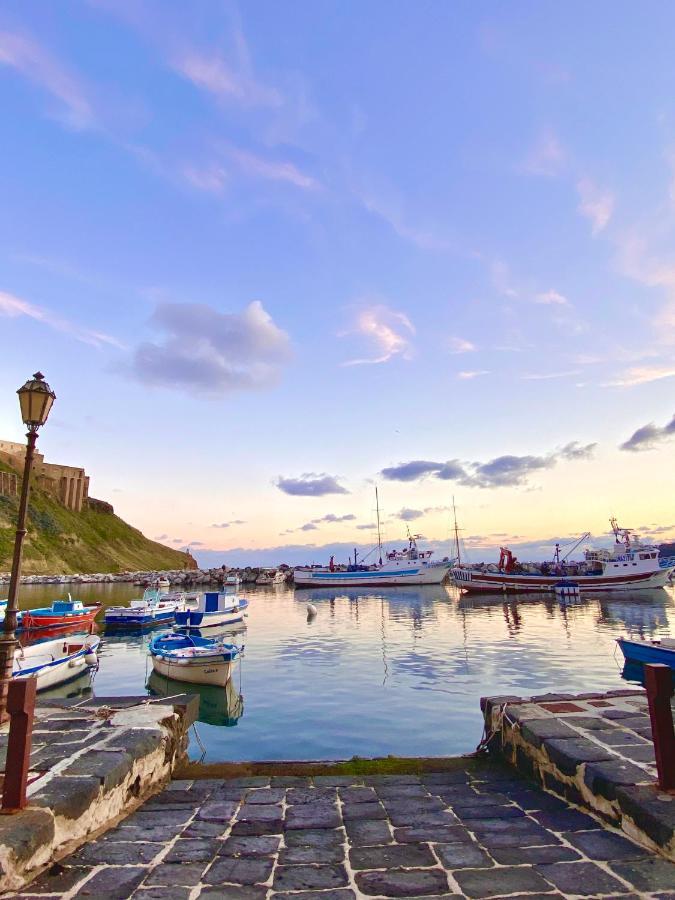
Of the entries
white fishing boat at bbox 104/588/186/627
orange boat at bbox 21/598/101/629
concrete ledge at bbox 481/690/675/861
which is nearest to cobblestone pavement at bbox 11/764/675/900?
concrete ledge at bbox 481/690/675/861

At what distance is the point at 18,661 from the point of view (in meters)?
18.0

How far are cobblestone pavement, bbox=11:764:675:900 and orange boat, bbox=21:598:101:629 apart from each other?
3062cm

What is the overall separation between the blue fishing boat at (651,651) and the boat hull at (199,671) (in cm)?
1609

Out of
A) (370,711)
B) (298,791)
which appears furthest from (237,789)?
(370,711)

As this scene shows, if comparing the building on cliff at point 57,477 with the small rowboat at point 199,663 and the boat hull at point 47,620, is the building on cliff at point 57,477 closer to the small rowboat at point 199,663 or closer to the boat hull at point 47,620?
the boat hull at point 47,620

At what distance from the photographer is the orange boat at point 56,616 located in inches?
1251

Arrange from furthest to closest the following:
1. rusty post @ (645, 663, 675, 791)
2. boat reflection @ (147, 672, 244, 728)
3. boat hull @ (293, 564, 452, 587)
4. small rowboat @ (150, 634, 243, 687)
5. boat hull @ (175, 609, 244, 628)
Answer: boat hull @ (293, 564, 452, 587) → boat hull @ (175, 609, 244, 628) → small rowboat @ (150, 634, 243, 687) → boat reflection @ (147, 672, 244, 728) → rusty post @ (645, 663, 675, 791)

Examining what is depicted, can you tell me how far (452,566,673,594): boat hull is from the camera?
217 ft

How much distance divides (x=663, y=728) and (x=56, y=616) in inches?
1390

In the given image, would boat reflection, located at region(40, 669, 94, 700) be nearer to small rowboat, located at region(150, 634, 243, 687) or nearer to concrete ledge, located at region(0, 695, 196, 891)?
small rowboat, located at region(150, 634, 243, 687)

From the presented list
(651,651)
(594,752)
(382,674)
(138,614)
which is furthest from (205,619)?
(594,752)

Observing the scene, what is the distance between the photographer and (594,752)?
19.6ft

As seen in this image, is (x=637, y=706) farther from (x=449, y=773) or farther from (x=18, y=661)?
(x=18, y=661)

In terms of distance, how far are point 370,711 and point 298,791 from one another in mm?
12264
